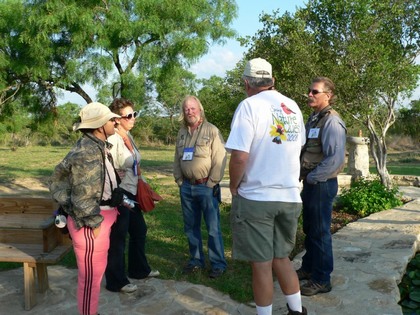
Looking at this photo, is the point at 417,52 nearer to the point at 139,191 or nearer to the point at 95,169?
the point at 139,191

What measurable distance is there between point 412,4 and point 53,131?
28.5 feet

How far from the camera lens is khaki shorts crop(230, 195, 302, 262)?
115 inches

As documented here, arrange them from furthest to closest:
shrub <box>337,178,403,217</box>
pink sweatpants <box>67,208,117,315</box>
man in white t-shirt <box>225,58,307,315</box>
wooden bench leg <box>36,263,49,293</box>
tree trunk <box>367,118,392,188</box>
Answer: tree trunk <box>367,118,392,188</box> → shrub <box>337,178,403,217</box> → wooden bench leg <box>36,263,49,293</box> → pink sweatpants <box>67,208,117,315</box> → man in white t-shirt <box>225,58,307,315</box>

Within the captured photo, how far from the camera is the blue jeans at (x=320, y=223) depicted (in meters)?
3.84

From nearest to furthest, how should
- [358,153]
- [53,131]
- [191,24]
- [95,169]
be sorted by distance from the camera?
[95,169], [191,24], [358,153], [53,131]

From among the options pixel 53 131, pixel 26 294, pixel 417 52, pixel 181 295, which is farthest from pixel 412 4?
pixel 53 131

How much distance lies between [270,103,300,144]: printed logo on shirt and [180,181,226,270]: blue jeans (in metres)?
1.53

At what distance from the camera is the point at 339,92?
7.69m

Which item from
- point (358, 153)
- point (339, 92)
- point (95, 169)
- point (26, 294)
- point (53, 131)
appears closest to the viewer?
point (95, 169)

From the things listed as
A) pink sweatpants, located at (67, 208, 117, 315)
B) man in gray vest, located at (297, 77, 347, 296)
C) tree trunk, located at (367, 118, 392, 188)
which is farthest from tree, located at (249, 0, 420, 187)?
pink sweatpants, located at (67, 208, 117, 315)

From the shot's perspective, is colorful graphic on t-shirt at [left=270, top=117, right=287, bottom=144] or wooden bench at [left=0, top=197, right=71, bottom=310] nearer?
colorful graphic on t-shirt at [left=270, top=117, right=287, bottom=144]

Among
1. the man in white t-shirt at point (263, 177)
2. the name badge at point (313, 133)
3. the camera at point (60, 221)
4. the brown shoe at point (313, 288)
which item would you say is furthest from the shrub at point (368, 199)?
the camera at point (60, 221)

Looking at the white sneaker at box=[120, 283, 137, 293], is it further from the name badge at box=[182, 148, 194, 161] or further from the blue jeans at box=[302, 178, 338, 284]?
the blue jeans at box=[302, 178, 338, 284]

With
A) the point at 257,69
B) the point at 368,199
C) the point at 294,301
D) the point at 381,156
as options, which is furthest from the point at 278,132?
the point at 381,156
